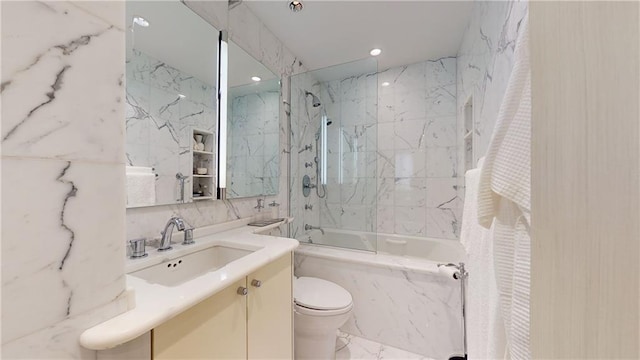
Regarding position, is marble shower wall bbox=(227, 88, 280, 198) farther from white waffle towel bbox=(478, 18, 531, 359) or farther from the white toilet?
white waffle towel bbox=(478, 18, 531, 359)

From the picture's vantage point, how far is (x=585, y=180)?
312 millimetres

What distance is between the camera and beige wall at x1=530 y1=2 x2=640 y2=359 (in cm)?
29

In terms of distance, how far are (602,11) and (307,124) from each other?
2323mm

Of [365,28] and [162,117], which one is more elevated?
[365,28]

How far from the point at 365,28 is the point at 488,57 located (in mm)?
1045

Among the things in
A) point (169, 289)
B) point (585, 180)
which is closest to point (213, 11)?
point (169, 289)

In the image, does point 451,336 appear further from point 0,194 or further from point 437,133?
point 0,194

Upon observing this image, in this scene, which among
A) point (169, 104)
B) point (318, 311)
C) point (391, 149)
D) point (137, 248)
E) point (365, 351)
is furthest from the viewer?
point (391, 149)

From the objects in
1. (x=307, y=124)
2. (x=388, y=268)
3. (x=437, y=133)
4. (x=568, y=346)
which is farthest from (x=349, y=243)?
(x=568, y=346)

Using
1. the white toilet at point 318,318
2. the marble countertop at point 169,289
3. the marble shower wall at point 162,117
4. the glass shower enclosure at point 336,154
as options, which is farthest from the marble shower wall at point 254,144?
the white toilet at point 318,318

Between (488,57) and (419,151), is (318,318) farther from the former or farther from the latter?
(419,151)

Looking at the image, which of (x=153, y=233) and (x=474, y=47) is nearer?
(x=153, y=233)

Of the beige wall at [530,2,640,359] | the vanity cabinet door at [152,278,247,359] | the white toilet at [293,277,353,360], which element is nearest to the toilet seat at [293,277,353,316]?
the white toilet at [293,277,353,360]

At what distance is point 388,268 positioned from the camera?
1759 mm
